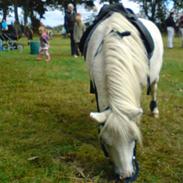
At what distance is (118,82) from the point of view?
11.5 feet

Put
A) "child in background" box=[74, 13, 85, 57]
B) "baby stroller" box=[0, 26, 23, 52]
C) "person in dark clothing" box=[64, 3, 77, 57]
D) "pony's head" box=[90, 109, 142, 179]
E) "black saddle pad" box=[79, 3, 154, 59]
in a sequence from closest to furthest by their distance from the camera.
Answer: "pony's head" box=[90, 109, 142, 179]
"black saddle pad" box=[79, 3, 154, 59]
"child in background" box=[74, 13, 85, 57]
"person in dark clothing" box=[64, 3, 77, 57]
"baby stroller" box=[0, 26, 23, 52]

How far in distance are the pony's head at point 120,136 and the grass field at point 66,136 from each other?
40 cm

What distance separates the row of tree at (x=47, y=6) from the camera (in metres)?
40.5

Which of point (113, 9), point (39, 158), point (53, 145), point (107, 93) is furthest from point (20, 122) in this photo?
point (107, 93)

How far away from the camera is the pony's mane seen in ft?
10.8

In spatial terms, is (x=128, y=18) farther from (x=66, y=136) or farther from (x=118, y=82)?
(x=66, y=136)

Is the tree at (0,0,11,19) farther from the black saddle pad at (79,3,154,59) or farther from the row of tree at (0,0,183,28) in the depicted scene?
the black saddle pad at (79,3,154,59)

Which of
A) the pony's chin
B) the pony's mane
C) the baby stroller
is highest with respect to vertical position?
the pony's mane

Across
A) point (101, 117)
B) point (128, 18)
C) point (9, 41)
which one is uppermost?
point (128, 18)

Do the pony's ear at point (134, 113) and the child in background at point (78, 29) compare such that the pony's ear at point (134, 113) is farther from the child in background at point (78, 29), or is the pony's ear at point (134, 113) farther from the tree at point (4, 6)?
the tree at point (4, 6)

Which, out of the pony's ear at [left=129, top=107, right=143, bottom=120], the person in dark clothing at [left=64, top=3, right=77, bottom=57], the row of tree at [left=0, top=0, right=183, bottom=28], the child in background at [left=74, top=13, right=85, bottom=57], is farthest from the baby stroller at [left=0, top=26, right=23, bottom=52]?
the row of tree at [left=0, top=0, right=183, bottom=28]

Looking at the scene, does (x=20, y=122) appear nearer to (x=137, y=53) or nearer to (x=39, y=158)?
(x=39, y=158)

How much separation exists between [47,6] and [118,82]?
4673cm

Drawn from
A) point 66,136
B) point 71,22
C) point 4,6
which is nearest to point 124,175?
point 66,136
